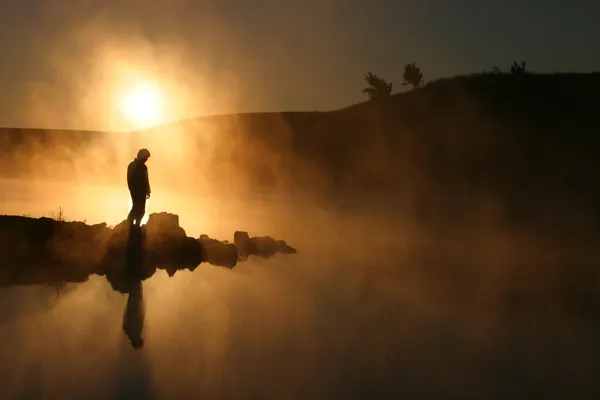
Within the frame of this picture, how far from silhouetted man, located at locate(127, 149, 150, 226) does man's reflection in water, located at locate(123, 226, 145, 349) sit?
37 centimetres

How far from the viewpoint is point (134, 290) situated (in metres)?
9.05

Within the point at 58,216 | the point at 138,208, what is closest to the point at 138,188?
the point at 138,208

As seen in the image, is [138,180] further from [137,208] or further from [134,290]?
[134,290]

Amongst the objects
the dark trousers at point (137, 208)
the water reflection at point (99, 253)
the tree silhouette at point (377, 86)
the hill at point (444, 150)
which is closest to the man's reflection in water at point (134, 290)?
the water reflection at point (99, 253)

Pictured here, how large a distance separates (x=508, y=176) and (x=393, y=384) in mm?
29580

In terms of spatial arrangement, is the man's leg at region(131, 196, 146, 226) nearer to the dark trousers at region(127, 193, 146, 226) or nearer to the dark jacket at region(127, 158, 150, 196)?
the dark trousers at region(127, 193, 146, 226)

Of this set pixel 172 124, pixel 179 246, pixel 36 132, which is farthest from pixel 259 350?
pixel 36 132

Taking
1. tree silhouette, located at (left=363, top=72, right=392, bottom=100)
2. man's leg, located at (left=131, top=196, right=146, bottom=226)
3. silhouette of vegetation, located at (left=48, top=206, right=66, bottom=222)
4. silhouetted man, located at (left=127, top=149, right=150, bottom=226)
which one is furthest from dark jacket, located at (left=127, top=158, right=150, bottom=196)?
tree silhouette, located at (left=363, top=72, right=392, bottom=100)

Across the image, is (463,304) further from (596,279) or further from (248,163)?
(248,163)

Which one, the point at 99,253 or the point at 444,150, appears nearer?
the point at 99,253

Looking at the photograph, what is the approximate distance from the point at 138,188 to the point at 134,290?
124 inches

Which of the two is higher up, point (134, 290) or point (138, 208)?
point (138, 208)

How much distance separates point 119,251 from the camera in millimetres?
10516

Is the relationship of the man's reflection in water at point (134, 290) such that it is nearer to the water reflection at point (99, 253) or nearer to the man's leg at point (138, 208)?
the water reflection at point (99, 253)
